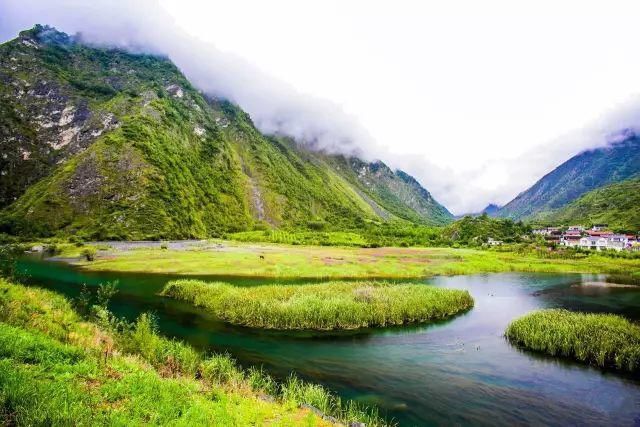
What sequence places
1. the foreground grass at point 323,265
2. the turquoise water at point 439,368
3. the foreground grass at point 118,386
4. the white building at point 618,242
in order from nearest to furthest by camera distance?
the foreground grass at point 118,386 → the turquoise water at point 439,368 → the foreground grass at point 323,265 → the white building at point 618,242

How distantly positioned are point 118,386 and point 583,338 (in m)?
40.3

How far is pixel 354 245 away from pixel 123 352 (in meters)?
161

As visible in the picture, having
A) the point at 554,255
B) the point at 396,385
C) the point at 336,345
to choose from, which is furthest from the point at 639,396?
the point at 554,255

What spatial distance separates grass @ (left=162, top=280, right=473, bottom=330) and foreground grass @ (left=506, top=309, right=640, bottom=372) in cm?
1245

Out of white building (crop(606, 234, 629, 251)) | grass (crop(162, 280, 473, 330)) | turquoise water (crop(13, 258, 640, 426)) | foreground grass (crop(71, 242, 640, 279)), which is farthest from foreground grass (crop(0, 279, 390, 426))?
white building (crop(606, 234, 629, 251))

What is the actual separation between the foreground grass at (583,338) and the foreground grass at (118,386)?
2416cm

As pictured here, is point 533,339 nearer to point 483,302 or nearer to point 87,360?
point 483,302

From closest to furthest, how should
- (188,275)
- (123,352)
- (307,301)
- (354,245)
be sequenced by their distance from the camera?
(123,352) → (307,301) → (188,275) → (354,245)

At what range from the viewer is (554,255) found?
463 feet

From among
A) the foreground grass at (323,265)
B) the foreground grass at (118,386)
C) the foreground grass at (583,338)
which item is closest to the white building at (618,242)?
the foreground grass at (323,265)

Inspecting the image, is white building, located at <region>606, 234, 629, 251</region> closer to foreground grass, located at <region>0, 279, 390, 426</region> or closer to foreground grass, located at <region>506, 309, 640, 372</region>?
foreground grass, located at <region>506, 309, 640, 372</region>

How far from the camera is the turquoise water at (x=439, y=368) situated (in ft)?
88.1

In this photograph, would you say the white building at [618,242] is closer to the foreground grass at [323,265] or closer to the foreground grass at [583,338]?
the foreground grass at [323,265]

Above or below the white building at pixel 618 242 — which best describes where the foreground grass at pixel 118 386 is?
below
